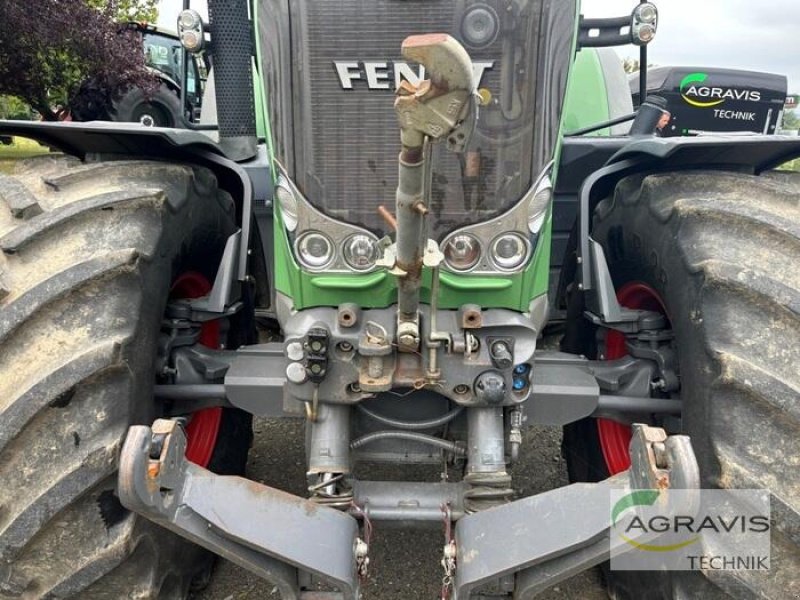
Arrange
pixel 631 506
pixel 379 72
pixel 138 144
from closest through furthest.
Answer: pixel 631 506, pixel 379 72, pixel 138 144

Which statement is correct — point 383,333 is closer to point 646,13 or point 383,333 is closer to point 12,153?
point 646,13

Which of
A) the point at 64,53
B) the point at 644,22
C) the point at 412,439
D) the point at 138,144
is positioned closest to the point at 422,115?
the point at 412,439

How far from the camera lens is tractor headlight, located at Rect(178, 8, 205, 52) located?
7.91ft

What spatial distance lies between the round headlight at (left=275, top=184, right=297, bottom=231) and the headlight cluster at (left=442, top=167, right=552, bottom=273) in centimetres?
42

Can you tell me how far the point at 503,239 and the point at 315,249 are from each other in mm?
512

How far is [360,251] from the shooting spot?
6.16 feet

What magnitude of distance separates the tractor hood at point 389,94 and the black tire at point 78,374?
50cm

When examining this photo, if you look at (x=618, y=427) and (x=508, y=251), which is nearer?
(x=508, y=251)

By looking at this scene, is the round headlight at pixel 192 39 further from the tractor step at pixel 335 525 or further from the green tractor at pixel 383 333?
the tractor step at pixel 335 525

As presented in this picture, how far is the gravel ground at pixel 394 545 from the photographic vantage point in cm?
238

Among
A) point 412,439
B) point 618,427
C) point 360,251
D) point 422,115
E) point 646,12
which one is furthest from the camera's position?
point 618,427

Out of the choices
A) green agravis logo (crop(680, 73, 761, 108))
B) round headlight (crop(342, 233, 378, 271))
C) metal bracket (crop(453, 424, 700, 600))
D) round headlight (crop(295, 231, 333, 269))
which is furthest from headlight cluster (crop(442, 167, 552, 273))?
green agravis logo (crop(680, 73, 761, 108))

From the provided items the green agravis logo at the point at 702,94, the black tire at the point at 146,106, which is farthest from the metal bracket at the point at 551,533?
the black tire at the point at 146,106

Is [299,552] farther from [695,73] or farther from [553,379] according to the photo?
[695,73]
